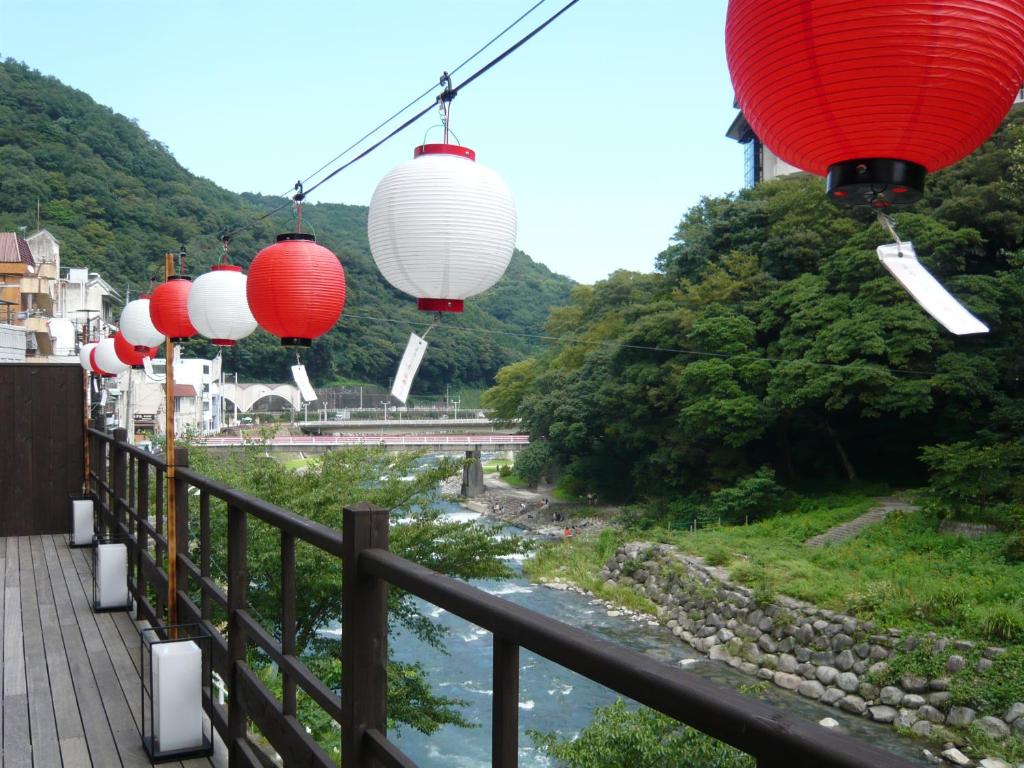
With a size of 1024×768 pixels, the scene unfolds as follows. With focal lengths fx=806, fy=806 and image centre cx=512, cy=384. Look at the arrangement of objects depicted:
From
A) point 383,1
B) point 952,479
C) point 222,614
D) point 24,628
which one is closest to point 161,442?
point 222,614

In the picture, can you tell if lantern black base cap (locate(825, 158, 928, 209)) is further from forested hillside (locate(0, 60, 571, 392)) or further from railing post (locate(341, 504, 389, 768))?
forested hillside (locate(0, 60, 571, 392))

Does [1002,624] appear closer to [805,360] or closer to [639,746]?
[639,746]

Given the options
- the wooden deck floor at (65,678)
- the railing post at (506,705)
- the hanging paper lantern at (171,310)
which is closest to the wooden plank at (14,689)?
the wooden deck floor at (65,678)

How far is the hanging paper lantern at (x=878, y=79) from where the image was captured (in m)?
1.33

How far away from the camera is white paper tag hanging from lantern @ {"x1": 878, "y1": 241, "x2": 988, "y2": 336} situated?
4.31ft

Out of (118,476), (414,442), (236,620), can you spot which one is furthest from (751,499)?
(236,620)

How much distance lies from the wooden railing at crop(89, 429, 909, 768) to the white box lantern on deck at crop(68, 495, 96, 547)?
2876 millimetres

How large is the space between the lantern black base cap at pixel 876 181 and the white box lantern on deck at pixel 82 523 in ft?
18.0

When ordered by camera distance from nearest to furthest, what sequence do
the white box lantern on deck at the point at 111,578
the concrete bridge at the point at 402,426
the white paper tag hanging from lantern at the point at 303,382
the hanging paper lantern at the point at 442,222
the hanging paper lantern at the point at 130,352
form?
the hanging paper lantern at the point at 442,222
the white box lantern on deck at the point at 111,578
the white paper tag hanging from lantern at the point at 303,382
the hanging paper lantern at the point at 130,352
the concrete bridge at the point at 402,426

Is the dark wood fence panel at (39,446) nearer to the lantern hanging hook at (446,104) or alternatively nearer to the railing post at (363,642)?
the lantern hanging hook at (446,104)

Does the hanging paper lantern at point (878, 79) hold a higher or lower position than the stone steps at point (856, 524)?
higher

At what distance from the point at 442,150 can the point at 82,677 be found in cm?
247

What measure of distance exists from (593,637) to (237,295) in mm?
3536

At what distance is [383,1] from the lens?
8.02m
